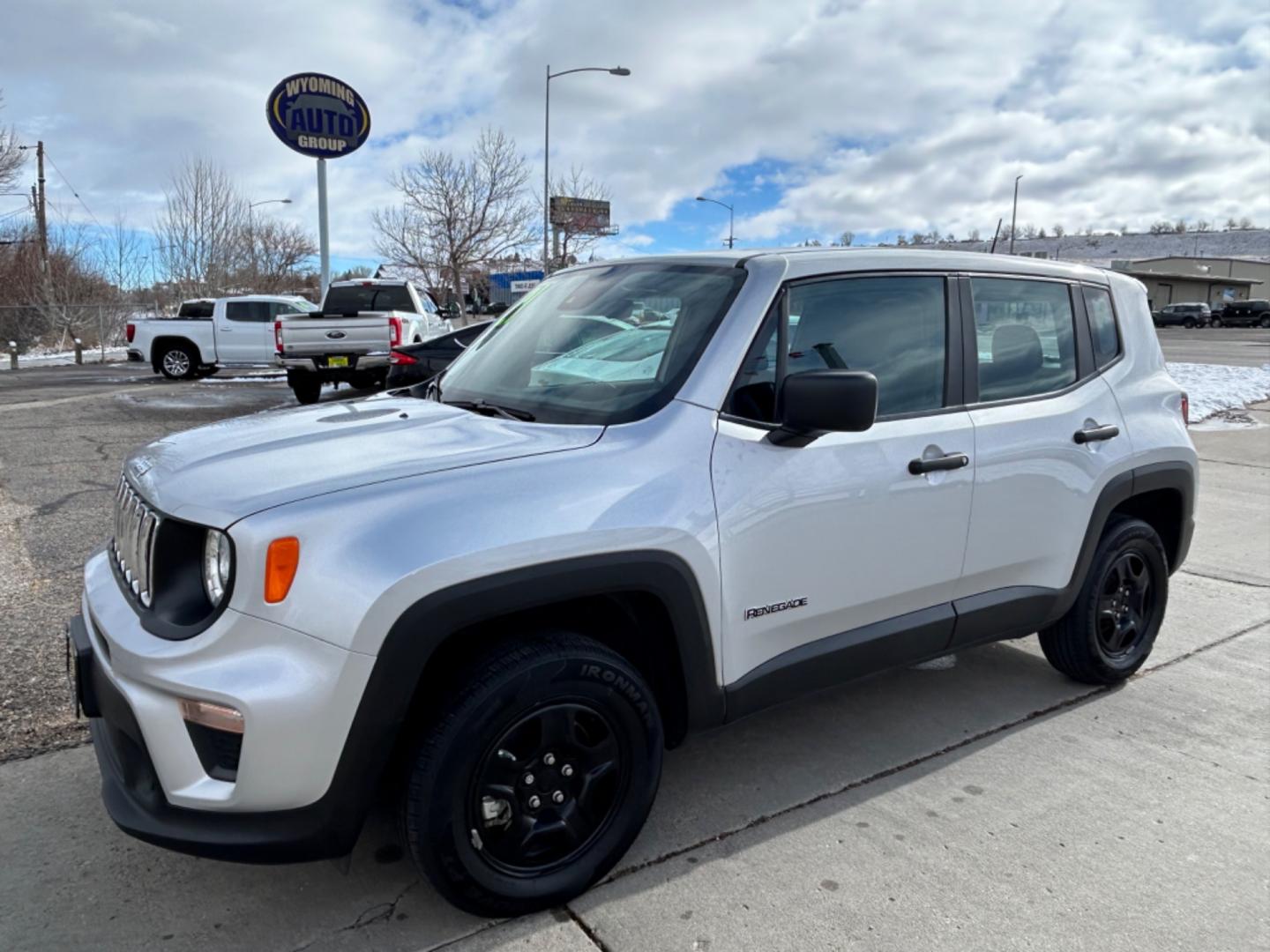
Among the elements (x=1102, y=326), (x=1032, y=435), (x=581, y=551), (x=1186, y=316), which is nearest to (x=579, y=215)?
(x=1186, y=316)

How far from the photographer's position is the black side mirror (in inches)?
101

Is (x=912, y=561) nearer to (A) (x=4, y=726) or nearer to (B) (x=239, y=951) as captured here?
(B) (x=239, y=951)

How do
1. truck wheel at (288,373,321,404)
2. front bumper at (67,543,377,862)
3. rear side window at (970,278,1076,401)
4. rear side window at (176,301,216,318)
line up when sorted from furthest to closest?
rear side window at (176,301,216,318)
truck wheel at (288,373,321,404)
rear side window at (970,278,1076,401)
front bumper at (67,543,377,862)

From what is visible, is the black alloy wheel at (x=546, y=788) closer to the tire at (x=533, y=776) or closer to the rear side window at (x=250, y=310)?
the tire at (x=533, y=776)

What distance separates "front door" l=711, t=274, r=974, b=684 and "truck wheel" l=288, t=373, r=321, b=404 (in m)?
11.9

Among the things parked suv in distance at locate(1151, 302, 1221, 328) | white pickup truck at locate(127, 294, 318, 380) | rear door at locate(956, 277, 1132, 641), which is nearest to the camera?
rear door at locate(956, 277, 1132, 641)

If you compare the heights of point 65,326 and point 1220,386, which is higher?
point 65,326

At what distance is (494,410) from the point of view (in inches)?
119

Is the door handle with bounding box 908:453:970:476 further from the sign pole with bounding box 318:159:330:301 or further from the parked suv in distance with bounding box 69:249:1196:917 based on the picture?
the sign pole with bounding box 318:159:330:301

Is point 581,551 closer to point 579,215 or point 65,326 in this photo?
point 65,326

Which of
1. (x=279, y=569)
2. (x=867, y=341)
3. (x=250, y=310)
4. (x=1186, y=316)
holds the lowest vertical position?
(x=279, y=569)

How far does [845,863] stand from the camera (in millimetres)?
2787

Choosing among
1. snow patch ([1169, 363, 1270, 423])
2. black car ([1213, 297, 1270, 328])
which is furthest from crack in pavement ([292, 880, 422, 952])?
black car ([1213, 297, 1270, 328])

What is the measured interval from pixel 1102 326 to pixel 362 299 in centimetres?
1389
